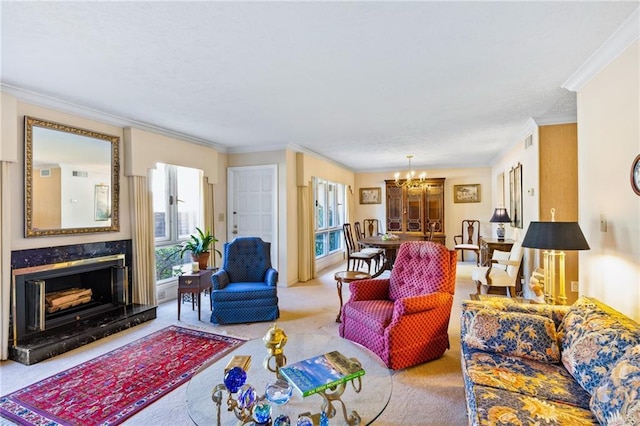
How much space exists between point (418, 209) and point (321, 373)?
7100mm

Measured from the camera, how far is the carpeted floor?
208 cm

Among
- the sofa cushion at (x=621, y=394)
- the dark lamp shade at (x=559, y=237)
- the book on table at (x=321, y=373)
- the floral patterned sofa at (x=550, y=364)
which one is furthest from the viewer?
the dark lamp shade at (x=559, y=237)

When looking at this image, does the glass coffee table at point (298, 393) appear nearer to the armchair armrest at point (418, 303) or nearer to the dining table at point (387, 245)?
the armchair armrest at point (418, 303)

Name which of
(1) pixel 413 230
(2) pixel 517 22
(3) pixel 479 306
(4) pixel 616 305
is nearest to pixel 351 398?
(3) pixel 479 306

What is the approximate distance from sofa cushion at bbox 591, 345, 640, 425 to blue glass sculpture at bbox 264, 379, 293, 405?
140 centimetres

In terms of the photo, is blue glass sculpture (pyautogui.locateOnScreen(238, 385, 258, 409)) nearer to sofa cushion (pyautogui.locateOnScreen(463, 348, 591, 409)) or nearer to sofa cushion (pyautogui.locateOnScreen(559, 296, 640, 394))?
sofa cushion (pyautogui.locateOnScreen(463, 348, 591, 409))

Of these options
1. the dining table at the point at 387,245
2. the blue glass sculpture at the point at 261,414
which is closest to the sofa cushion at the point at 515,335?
the blue glass sculpture at the point at 261,414

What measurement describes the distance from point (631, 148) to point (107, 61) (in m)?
3.81

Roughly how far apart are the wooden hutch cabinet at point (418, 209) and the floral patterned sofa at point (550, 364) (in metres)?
5.97

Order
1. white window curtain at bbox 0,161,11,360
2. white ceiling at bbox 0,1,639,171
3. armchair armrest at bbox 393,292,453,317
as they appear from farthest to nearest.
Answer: white window curtain at bbox 0,161,11,360 → armchair armrest at bbox 393,292,453,317 → white ceiling at bbox 0,1,639,171

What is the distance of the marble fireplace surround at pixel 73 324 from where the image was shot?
2.87 metres

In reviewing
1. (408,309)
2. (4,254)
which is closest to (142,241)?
(4,254)

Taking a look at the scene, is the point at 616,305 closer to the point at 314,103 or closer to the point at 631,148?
the point at 631,148

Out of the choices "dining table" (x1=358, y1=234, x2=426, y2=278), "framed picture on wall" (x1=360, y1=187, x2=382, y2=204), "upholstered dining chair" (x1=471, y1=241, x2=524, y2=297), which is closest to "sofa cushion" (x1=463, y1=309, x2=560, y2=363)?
"upholstered dining chair" (x1=471, y1=241, x2=524, y2=297)
